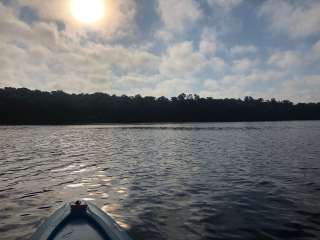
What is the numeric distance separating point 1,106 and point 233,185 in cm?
20625

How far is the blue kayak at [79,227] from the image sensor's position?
9836 mm

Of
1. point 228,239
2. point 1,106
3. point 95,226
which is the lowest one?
point 228,239

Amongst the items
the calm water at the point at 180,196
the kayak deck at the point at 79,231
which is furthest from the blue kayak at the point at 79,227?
the calm water at the point at 180,196

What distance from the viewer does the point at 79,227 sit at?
10523 millimetres

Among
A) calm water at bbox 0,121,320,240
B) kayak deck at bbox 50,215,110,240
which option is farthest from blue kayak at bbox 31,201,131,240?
calm water at bbox 0,121,320,240

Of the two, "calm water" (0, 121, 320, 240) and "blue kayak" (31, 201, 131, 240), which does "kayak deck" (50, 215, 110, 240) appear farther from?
"calm water" (0, 121, 320, 240)

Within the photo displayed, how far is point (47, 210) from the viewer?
16.2 meters

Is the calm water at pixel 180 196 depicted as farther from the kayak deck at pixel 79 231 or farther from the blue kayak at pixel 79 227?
the kayak deck at pixel 79 231

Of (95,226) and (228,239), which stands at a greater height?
(95,226)

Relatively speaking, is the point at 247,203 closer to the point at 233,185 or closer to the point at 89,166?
the point at 233,185

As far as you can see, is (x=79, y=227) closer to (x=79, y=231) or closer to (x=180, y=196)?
(x=79, y=231)

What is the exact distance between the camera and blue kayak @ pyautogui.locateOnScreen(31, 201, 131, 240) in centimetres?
984

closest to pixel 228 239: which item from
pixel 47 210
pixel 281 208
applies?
pixel 281 208

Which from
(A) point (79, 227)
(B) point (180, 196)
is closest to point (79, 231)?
(A) point (79, 227)
